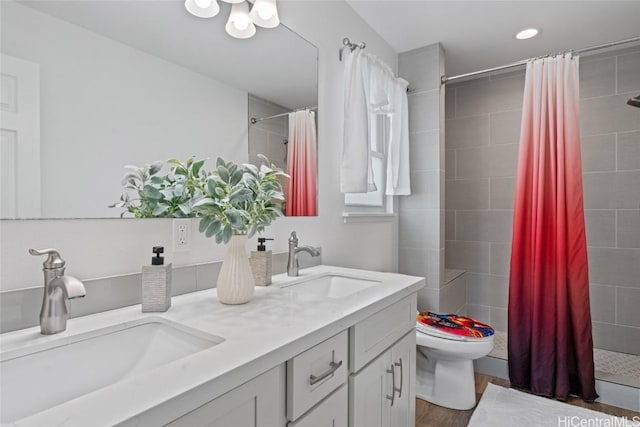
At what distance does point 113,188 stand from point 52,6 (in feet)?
1.55

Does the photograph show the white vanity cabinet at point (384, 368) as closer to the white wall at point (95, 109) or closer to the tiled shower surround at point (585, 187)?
the white wall at point (95, 109)

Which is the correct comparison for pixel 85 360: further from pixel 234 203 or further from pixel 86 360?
pixel 234 203

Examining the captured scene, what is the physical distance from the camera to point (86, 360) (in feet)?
2.47

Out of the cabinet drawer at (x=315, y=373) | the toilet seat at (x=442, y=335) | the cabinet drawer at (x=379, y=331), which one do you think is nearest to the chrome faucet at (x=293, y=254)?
the cabinet drawer at (x=379, y=331)

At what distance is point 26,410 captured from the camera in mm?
628

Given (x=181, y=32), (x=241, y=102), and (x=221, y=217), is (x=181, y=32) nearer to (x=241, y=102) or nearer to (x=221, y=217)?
(x=241, y=102)

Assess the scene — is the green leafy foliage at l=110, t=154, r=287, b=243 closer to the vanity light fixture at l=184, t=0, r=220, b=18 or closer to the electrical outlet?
the electrical outlet

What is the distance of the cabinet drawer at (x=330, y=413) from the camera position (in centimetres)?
81

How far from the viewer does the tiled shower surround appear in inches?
98.2

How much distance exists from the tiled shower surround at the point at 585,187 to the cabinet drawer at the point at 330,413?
2.44 meters

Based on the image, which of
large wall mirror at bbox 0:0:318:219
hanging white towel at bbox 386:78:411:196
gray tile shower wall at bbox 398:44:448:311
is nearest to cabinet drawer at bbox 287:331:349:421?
large wall mirror at bbox 0:0:318:219

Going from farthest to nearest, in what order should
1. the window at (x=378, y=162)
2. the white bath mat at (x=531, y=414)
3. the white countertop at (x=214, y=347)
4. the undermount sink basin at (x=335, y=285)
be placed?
the window at (x=378, y=162)
the white bath mat at (x=531, y=414)
the undermount sink basin at (x=335, y=285)
the white countertop at (x=214, y=347)

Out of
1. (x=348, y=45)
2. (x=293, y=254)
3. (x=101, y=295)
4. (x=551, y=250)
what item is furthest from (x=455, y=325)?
(x=101, y=295)

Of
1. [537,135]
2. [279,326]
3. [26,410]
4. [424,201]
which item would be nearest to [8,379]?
[26,410]
